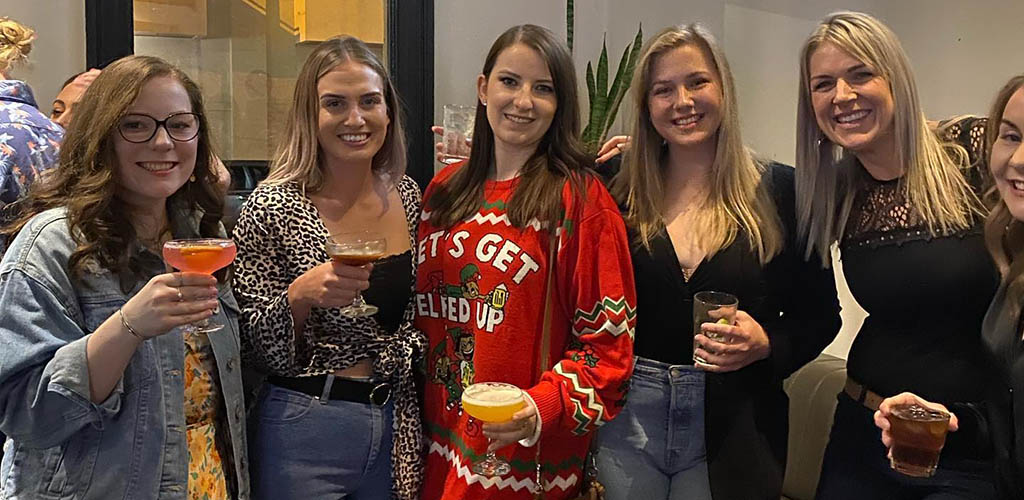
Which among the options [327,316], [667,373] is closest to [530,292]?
[667,373]

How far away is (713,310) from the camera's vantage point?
194 cm

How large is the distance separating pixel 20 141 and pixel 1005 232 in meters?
2.72

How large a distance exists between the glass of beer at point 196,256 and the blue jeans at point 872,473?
150cm

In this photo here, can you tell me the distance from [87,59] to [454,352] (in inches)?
100

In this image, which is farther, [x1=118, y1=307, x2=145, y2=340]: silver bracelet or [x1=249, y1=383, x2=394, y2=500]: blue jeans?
[x1=249, y1=383, x2=394, y2=500]: blue jeans

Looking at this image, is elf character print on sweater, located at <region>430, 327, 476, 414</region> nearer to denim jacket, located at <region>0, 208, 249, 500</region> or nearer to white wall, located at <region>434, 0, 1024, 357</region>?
denim jacket, located at <region>0, 208, 249, 500</region>

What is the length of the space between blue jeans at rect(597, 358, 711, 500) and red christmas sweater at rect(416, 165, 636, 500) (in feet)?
0.31

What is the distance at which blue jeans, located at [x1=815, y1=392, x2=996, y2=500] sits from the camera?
1.92 m

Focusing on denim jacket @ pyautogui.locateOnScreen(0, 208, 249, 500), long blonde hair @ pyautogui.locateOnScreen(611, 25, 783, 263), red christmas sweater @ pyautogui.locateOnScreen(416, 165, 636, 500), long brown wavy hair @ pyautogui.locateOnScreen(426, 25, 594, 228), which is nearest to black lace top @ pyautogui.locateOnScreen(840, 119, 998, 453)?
long blonde hair @ pyautogui.locateOnScreen(611, 25, 783, 263)

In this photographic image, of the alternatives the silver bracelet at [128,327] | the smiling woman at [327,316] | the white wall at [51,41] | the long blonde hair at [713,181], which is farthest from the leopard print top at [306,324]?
the white wall at [51,41]

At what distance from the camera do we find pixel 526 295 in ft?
6.66

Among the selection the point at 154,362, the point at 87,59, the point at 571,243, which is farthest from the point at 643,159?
the point at 87,59

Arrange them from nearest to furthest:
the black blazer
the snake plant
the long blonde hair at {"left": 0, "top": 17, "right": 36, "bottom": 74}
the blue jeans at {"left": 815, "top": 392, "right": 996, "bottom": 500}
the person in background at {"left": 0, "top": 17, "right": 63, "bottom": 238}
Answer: the black blazer
the blue jeans at {"left": 815, "top": 392, "right": 996, "bottom": 500}
the person in background at {"left": 0, "top": 17, "right": 63, "bottom": 238}
the long blonde hair at {"left": 0, "top": 17, "right": 36, "bottom": 74}
the snake plant

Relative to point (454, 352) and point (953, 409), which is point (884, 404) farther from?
point (454, 352)
